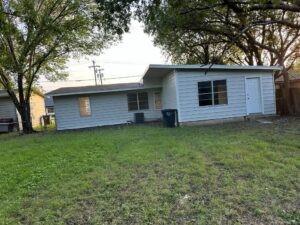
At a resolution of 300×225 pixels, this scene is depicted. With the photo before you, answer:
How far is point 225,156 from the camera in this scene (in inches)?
282

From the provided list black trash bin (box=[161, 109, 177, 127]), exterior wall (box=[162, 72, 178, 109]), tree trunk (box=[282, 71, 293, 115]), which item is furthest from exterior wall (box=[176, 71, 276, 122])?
tree trunk (box=[282, 71, 293, 115])

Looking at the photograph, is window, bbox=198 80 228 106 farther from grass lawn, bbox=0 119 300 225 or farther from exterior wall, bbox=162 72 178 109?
grass lawn, bbox=0 119 300 225

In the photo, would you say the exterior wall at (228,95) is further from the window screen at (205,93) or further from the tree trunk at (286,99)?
the tree trunk at (286,99)

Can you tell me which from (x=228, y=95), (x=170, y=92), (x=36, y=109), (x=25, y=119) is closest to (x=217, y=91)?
(x=228, y=95)

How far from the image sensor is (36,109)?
29219 mm

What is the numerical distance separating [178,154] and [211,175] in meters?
2.02

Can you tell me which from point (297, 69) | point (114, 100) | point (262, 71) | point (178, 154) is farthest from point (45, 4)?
point (297, 69)

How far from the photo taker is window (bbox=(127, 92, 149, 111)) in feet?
64.8

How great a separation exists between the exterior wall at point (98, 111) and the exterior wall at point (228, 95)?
5.44 metres

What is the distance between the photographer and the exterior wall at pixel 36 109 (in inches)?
→ 1087

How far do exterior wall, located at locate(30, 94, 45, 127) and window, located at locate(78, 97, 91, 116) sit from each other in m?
9.70

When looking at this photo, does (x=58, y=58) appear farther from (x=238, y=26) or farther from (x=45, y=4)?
(x=238, y=26)

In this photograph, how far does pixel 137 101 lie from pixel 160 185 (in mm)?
14621

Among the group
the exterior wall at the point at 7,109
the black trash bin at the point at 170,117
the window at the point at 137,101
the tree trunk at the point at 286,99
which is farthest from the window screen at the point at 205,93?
→ the exterior wall at the point at 7,109
